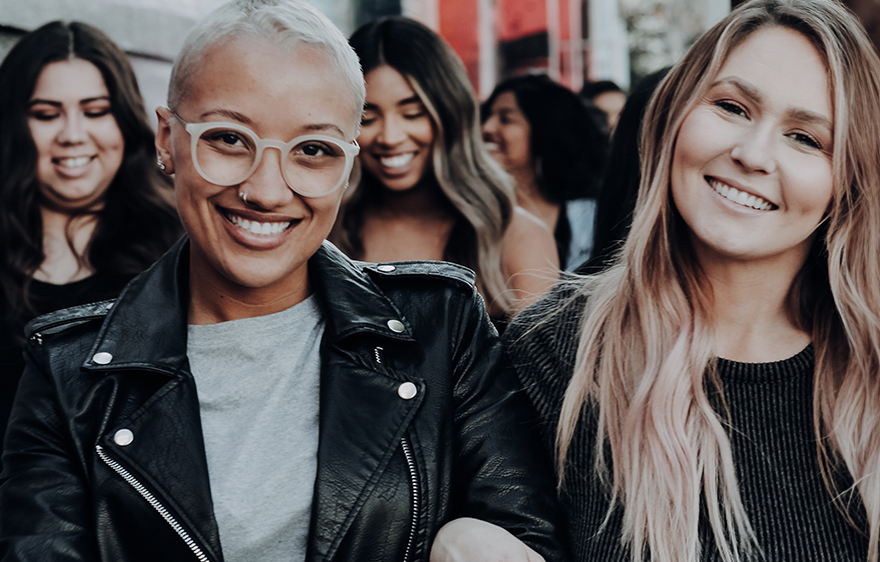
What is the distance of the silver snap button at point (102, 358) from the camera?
6.53 feet

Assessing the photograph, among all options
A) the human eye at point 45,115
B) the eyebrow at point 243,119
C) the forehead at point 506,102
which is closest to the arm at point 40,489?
the eyebrow at point 243,119

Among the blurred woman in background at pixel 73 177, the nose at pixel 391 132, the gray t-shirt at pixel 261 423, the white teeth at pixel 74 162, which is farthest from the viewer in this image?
the nose at pixel 391 132

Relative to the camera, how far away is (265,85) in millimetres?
1929

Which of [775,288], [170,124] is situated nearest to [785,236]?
[775,288]

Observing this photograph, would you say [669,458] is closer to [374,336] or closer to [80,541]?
[374,336]

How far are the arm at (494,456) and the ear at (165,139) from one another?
802 mm

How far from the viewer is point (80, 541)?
6.16 feet

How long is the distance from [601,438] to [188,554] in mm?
1020

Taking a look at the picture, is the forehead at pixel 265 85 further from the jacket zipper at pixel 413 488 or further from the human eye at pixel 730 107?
the human eye at pixel 730 107

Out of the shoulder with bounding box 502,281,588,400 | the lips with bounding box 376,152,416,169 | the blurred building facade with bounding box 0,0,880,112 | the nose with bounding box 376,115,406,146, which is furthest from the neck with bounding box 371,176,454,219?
the shoulder with bounding box 502,281,588,400

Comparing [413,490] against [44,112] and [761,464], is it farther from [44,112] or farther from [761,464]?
[44,112]

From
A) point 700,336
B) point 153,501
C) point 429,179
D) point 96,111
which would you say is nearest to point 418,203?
point 429,179

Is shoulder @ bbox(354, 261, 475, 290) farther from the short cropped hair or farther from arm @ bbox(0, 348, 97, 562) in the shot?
arm @ bbox(0, 348, 97, 562)

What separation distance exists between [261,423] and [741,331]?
1256mm
